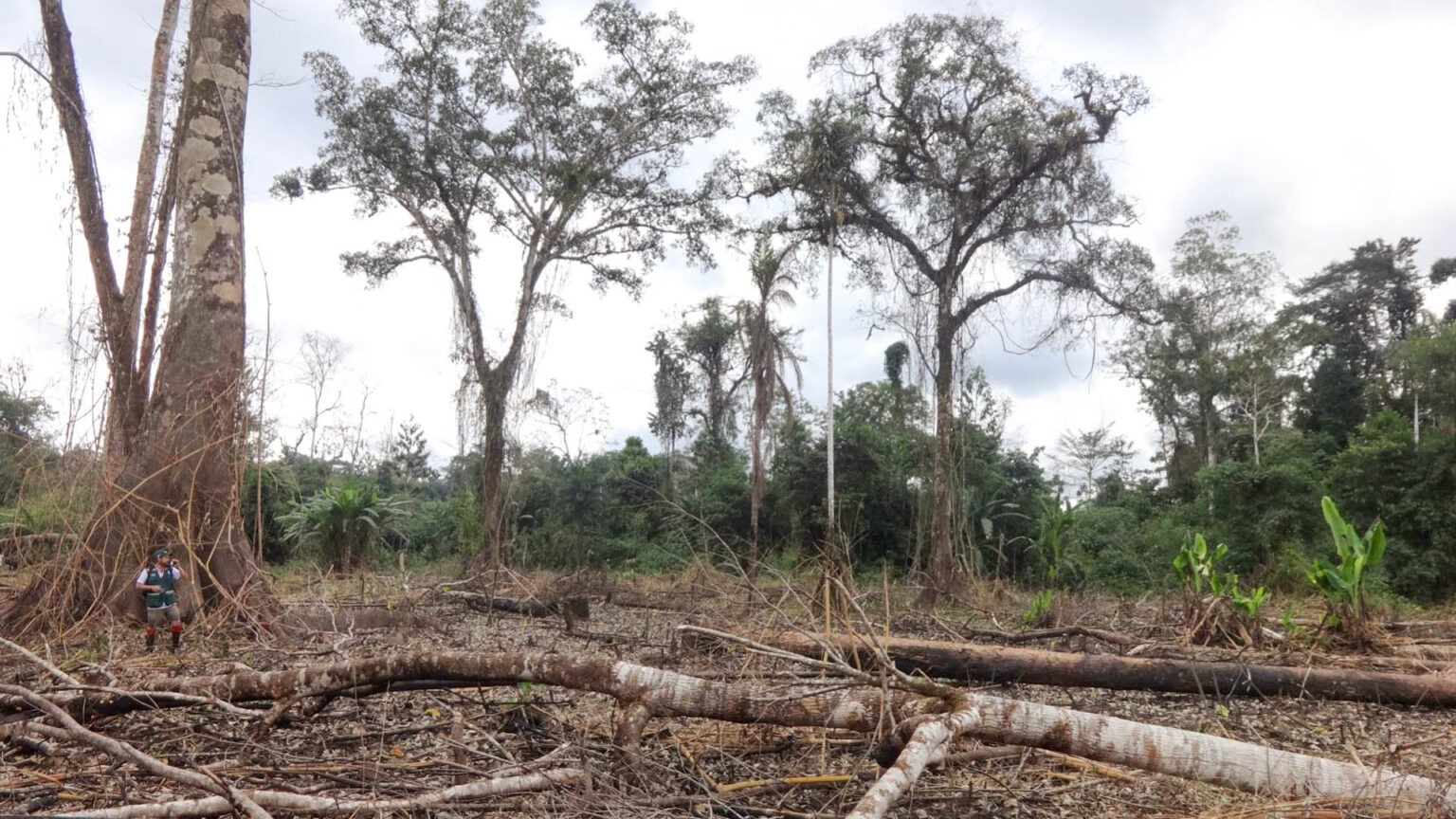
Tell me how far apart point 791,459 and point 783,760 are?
17052 mm

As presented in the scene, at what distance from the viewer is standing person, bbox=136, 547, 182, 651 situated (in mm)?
4723

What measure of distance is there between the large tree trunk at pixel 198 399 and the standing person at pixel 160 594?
0.13 metres

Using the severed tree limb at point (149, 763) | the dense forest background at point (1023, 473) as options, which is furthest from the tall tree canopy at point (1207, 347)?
the severed tree limb at point (149, 763)

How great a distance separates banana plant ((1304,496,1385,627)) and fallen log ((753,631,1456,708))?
1.26m

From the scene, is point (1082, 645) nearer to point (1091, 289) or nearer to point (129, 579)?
point (129, 579)

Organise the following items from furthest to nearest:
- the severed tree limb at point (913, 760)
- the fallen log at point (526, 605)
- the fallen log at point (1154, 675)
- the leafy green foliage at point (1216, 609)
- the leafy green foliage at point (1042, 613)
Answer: the fallen log at point (526, 605), the leafy green foliage at point (1042, 613), the leafy green foliage at point (1216, 609), the fallen log at point (1154, 675), the severed tree limb at point (913, 760)

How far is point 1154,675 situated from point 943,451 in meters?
9.93

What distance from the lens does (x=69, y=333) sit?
4633mm

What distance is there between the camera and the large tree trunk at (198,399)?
4.98 metres

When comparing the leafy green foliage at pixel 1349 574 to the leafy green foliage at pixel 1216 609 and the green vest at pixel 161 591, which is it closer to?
the leafy green foliage at pixel 1216 609

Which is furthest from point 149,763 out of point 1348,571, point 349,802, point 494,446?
point 494,446

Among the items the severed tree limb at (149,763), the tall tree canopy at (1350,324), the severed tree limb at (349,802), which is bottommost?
the severed tree limb at (349,802)

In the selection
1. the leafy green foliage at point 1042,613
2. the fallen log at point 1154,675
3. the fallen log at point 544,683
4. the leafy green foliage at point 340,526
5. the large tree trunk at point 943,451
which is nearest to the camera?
the fallen log at point 544,683

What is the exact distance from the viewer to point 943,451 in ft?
46.1
